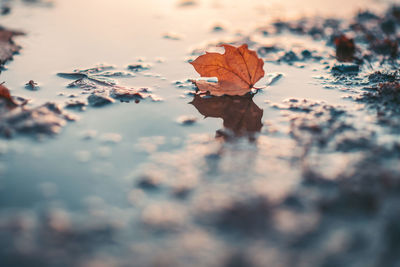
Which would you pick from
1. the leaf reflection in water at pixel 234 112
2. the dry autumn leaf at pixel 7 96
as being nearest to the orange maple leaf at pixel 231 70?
the leaf reflection in water at pixel 234 112

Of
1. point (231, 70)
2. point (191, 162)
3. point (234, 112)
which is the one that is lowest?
point (191, 162)

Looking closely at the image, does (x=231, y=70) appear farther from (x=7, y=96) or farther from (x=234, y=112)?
(x=7, y=96)

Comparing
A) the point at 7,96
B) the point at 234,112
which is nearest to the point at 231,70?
the point at 234,112

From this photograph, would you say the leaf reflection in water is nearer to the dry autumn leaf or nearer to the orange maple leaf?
the orange maple leaf

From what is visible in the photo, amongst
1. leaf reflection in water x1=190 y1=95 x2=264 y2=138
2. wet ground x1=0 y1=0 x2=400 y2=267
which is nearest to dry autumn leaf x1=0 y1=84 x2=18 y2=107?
wet ground x1=0 y1=0 x2=400 y2=267

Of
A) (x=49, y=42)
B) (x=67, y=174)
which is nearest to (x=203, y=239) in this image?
(x=67, y=174)

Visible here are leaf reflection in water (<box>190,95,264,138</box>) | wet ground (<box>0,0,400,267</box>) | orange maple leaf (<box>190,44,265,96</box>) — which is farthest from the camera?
orange maple leaf (<box>190,44,265,96</box>)

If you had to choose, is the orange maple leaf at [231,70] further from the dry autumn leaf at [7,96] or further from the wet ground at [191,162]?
the dry autumn leaf at [7,96]
